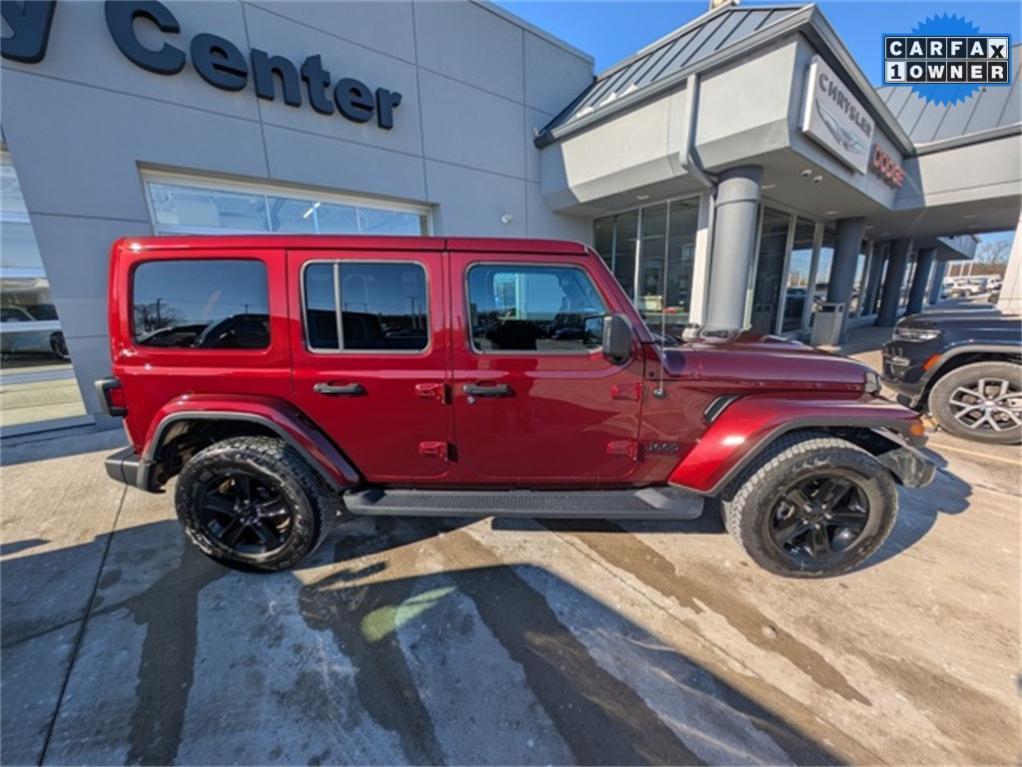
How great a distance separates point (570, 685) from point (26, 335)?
747 centimetres

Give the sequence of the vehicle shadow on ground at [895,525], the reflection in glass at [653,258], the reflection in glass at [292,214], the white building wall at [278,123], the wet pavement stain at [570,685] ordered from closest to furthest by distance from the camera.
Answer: the wet pavement stain at [570,685]
the vehicle shadow on ground at [895,525]
the white building wall at [278,123]
the reflection in glass at [292,214]
the reflection in glass at [653,258]

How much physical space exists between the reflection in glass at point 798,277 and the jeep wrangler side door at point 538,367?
1044 centimetres

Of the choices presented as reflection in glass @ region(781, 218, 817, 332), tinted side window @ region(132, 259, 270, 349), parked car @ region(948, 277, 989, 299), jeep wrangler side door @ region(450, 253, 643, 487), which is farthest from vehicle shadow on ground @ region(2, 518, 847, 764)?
parked car @ region(948, 277, 989, 299)

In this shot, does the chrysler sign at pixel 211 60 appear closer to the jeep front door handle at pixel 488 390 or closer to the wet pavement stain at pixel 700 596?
the jeep front door handle at pixel 488 390

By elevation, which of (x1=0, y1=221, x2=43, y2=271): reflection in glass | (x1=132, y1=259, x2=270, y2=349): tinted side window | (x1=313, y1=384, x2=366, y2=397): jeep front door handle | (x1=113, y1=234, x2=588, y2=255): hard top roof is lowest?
(x1=313, y1=384, x2=366, y2=397): jeep front door handle

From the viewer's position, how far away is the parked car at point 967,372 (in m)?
4.01

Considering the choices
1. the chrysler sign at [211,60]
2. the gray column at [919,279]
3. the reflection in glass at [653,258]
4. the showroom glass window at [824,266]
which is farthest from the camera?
the gray column at [919,279]

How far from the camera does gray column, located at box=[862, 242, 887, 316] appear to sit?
1586 cm

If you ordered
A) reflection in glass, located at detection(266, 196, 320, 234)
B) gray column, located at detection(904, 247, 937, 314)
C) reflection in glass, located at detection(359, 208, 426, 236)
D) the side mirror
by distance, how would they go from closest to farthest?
1. the side mirror
2. reflection in glass, located at detection(266, 196, 320, 234)
3. reflection in glass, located at detection(359, 208, 426, 236)
4. gray column, located at detection(904, 247, 937, 314)

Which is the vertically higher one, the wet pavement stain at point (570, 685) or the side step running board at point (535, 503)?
the side step running board at point (535, 503)

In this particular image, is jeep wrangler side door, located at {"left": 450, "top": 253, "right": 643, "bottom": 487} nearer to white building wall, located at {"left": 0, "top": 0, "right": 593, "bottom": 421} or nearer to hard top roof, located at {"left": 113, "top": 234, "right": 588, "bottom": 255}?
hard top roof, located at {"left": 113, "top": 234, "right": 588, "bottom": 255}

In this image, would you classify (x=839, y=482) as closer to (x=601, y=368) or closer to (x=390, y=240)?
(x=601, y=368)

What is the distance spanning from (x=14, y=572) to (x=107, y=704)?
5.51 ft

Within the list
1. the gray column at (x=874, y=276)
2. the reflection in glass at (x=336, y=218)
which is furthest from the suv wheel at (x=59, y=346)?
the gray column at (x=874, y=276)
